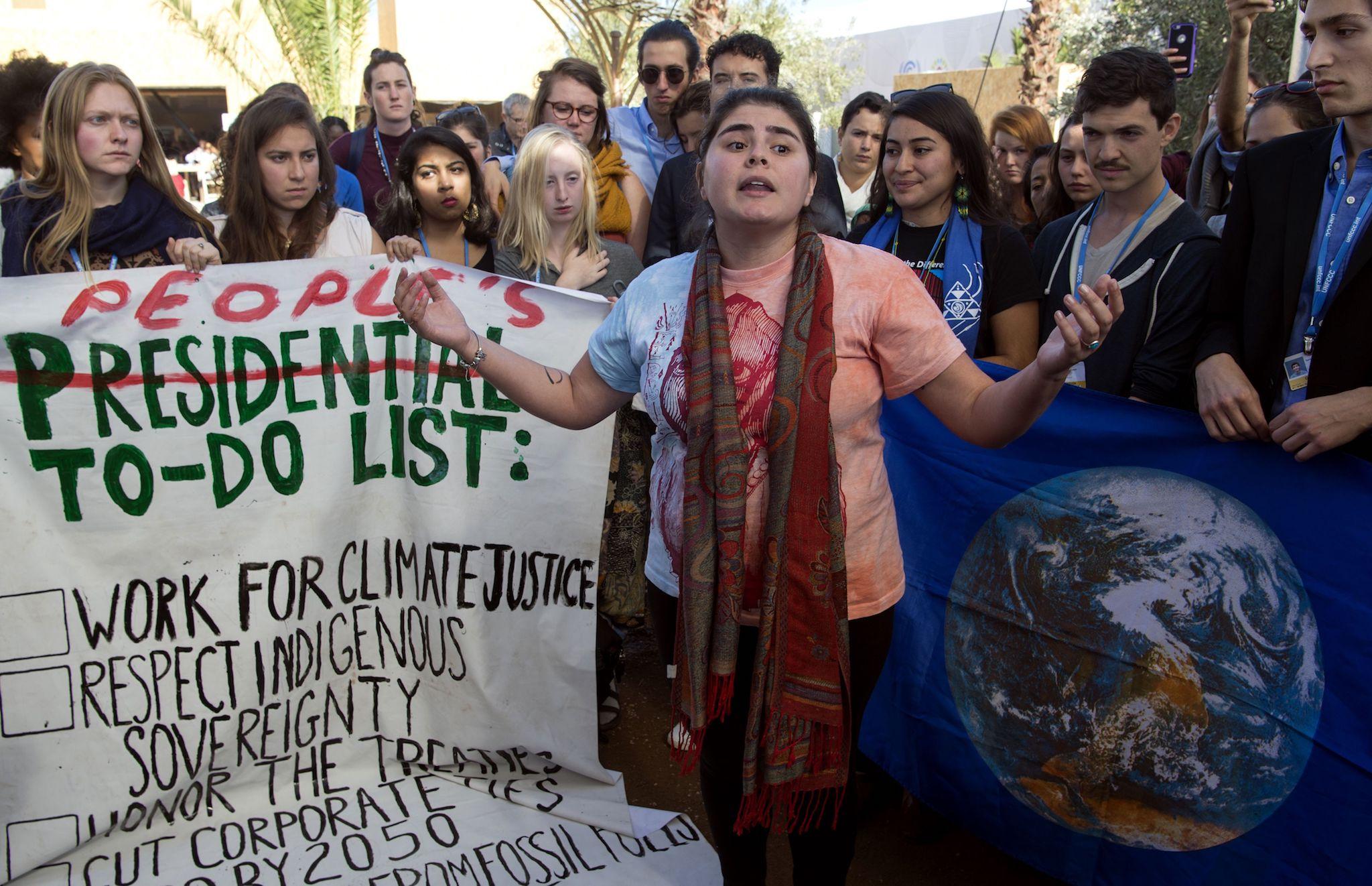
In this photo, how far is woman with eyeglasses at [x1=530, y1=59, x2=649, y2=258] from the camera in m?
4.45

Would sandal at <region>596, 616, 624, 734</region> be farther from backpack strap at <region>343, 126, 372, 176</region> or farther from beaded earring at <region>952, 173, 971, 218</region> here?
backpack strap at <region>343, 126, 372, 176</region>

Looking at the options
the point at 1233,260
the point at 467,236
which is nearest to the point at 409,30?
the point at 467,236

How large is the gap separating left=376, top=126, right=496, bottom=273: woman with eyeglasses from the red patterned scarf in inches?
78.6

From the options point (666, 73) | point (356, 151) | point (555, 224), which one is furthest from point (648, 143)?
point (356, 151)

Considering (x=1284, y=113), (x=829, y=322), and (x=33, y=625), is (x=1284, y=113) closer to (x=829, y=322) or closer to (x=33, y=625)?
(x=829, y=322)

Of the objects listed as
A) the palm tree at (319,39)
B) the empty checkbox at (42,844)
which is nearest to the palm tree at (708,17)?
the palm tree at (319,39)

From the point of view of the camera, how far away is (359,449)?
10.4ft

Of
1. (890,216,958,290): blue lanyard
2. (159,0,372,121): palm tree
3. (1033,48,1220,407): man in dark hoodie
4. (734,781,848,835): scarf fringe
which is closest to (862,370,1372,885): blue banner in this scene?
(1033,48,1220,407): man in dark hoodie

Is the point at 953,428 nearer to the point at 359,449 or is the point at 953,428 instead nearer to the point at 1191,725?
the point at 1191,725

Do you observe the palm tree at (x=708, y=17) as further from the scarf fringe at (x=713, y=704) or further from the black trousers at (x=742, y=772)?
the scarf fringe at (x=713, y=704)

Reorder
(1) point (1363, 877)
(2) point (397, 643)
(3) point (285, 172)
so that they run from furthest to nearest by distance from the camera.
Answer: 1. (3) point (285, 172)
2. (2) point (397, 643)
3. (1) point (1363, 877)

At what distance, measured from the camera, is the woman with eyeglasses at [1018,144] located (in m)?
5.09

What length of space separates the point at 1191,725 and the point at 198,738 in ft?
8.49

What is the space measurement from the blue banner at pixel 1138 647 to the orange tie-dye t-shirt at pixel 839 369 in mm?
570
